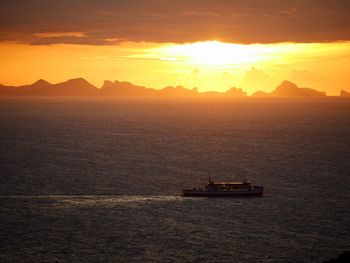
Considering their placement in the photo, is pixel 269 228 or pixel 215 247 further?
pixel 269 228

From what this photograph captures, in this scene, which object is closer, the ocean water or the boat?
the ocean water

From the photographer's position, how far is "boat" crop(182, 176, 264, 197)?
4473 inches

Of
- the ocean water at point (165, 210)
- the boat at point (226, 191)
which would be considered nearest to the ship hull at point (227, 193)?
the boat at point (226, 191)

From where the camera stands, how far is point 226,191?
382ft

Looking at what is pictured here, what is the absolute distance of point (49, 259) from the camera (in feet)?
246

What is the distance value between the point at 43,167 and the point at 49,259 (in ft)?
235

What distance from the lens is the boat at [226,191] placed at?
114 metres

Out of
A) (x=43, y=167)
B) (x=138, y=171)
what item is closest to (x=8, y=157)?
(x=43, y=167)

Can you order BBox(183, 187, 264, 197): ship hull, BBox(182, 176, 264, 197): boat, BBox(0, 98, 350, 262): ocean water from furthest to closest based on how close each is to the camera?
BBox(182, 176, 264, 197): boat, BBox(183, 187, 264, 197): ship hull, BBox(0, 98, 350, 262): ocean water

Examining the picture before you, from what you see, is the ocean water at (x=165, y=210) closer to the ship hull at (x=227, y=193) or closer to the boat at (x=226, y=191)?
the ship hull at (x=227, y=193)

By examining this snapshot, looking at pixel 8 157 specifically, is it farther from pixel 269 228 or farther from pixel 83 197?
pixel 269 228

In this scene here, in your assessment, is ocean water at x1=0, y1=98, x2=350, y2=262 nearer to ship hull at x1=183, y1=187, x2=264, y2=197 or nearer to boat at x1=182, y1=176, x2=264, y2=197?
ship hull at x1=183, y1=187, x2=264, y2=197

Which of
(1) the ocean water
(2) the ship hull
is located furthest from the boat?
(1) the ocean water

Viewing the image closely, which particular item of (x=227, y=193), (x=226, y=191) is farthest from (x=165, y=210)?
(x=226, y=191)
